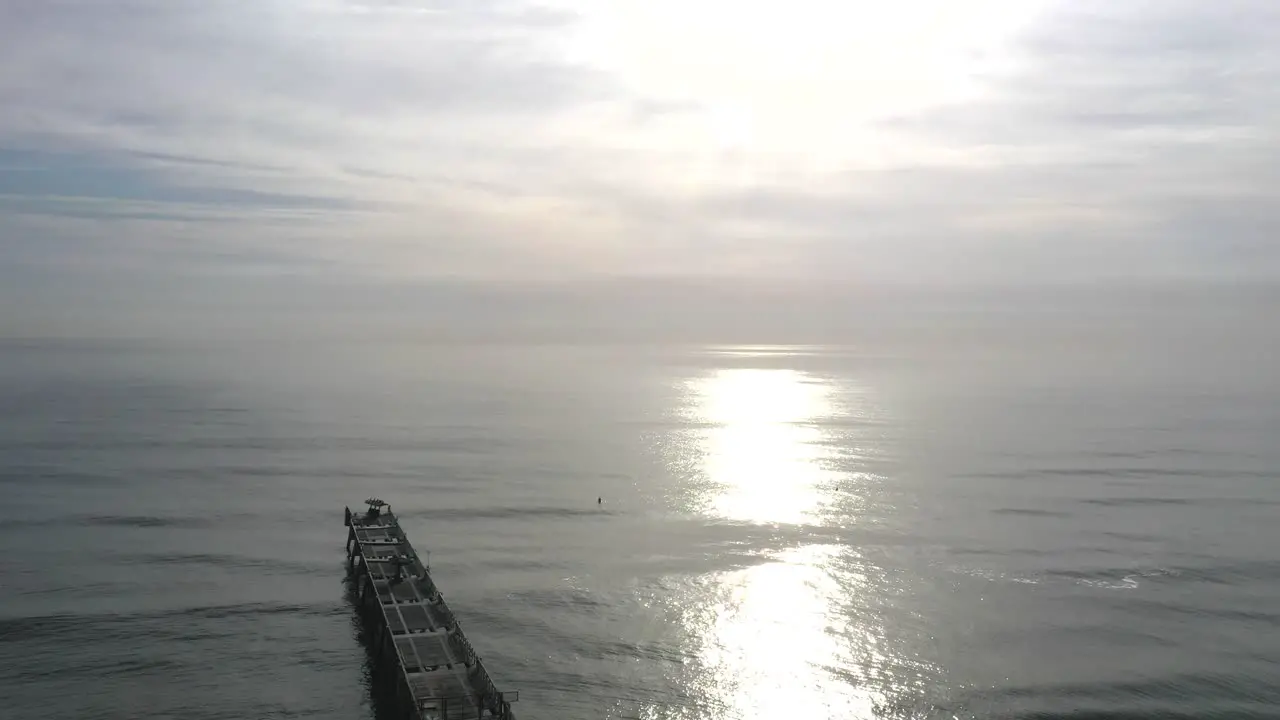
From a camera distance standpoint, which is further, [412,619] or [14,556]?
[14,556]

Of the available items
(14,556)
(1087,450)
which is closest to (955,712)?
(14,556)

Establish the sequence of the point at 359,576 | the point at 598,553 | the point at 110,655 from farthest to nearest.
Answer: the point at 598,553, the point at 359,576, the point at 110,655

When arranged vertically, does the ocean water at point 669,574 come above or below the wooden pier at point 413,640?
below

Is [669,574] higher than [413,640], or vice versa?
[413,640]

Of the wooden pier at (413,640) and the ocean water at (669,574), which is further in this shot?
the ocean water at (669,574)

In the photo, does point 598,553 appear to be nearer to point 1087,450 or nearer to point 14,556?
point 14,556
